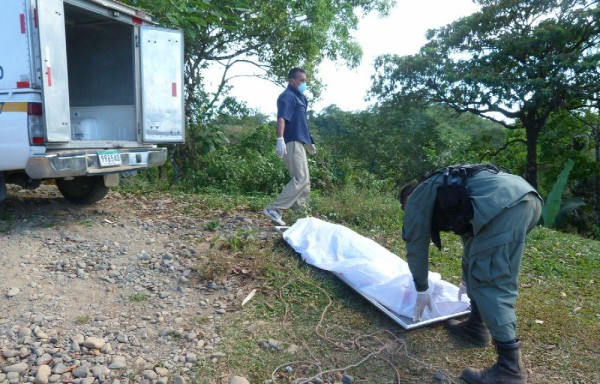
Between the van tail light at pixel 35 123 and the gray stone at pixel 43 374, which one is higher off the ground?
the van tail light at pixel 35 123

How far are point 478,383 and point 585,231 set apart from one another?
10.9m

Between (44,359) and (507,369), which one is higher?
(507,369)

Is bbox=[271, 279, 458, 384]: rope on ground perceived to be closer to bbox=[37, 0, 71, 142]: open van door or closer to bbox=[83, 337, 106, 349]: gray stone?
bbox=[83, 337, 106, 349]: gray stone

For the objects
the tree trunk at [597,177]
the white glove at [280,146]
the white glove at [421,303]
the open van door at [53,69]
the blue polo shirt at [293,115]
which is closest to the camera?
the white glove at [421,303]

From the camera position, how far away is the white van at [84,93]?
414 cm

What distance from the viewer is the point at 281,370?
9.34 feet

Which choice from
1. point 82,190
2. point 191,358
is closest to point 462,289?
point 191,358

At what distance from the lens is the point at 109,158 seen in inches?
190

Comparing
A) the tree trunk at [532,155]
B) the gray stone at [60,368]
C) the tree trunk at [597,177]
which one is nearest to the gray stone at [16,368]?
the gray stone at [60,368]

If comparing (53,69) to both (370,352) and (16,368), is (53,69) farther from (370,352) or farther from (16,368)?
(370,352)

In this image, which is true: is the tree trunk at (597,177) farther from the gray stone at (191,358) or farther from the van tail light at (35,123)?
the van tail light at (35,123)

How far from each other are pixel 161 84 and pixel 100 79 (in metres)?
1.22

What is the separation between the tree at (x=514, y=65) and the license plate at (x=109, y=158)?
917 cm

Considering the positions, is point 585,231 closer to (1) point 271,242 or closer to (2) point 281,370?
(1) point 271,242
